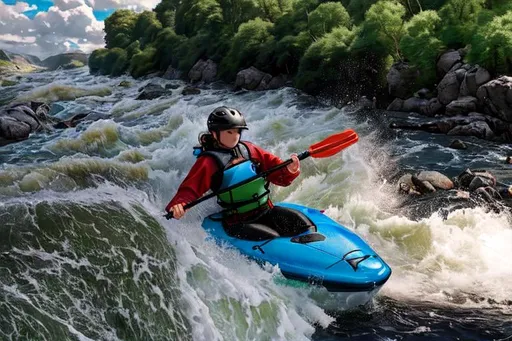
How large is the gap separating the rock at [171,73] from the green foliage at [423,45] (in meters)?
23.5

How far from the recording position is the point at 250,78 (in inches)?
1075

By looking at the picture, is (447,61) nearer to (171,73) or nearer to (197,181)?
(197,181)

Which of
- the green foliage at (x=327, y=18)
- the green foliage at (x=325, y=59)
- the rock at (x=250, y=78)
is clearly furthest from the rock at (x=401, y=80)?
the rock at (x=250, y=78)

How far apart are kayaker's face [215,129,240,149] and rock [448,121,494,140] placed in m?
10.8

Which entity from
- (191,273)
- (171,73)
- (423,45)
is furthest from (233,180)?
(171,73)

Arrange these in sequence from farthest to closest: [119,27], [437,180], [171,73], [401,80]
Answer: [119,27] < [171,73] < [401,80] < [437,180]

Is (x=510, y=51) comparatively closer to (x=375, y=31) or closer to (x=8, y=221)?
(x=375, y=31)

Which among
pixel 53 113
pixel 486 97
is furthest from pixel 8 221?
pixel 53 113

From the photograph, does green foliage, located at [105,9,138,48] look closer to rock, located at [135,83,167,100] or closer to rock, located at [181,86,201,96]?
rock, located at [181,86,201,96]

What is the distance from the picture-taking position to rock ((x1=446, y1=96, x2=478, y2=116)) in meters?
14.5

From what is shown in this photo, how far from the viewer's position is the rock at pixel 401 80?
735 inches

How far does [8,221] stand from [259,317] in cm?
273

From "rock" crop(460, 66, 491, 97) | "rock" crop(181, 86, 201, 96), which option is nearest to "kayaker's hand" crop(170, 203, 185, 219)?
"rock" crop(460, 66, 491, 97)

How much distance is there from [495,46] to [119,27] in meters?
62.5
